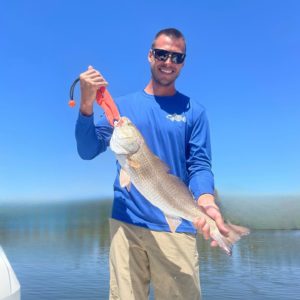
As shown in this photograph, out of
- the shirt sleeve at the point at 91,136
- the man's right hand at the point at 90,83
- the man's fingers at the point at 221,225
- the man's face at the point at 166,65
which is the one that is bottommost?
the man's fingers at the point at 221,225

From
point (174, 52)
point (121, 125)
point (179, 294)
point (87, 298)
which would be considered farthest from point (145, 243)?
point (87, 298)

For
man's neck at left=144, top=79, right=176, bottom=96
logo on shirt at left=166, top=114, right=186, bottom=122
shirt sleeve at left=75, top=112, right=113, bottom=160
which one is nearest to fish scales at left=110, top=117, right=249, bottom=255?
shirt sleeve at left=75, top=112, right=113, bottom=160

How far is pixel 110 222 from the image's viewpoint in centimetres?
623

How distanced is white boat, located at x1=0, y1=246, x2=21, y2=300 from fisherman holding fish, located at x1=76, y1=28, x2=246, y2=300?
1.56 metres

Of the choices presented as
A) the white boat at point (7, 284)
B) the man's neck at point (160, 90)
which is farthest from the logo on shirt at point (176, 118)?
the white boat at point (7, 284)

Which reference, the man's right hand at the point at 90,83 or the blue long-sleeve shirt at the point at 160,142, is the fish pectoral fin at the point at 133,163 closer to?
the blue long-sleeve shirt at the point at 160,142

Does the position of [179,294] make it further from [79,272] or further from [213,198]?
[79,272]

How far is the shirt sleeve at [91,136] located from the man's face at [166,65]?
92 cm

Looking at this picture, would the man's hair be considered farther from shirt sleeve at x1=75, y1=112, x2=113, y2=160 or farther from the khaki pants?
the khaki pants

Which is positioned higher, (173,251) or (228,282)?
(173,251)

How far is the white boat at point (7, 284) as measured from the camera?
14.5 ft

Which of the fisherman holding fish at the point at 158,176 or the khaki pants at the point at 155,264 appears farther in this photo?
the khaki pants at the point at 155,264

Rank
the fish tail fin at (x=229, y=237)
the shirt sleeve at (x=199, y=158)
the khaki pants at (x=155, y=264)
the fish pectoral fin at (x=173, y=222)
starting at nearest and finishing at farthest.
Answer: the fish tail fin at (x=229, y=237) < the fish pectoral fin at (x=173, y=222) < the khaki pants at (x=155, y=264) < the shirt sleeve at (x=199, y=158)

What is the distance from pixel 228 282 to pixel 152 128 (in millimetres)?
35701
